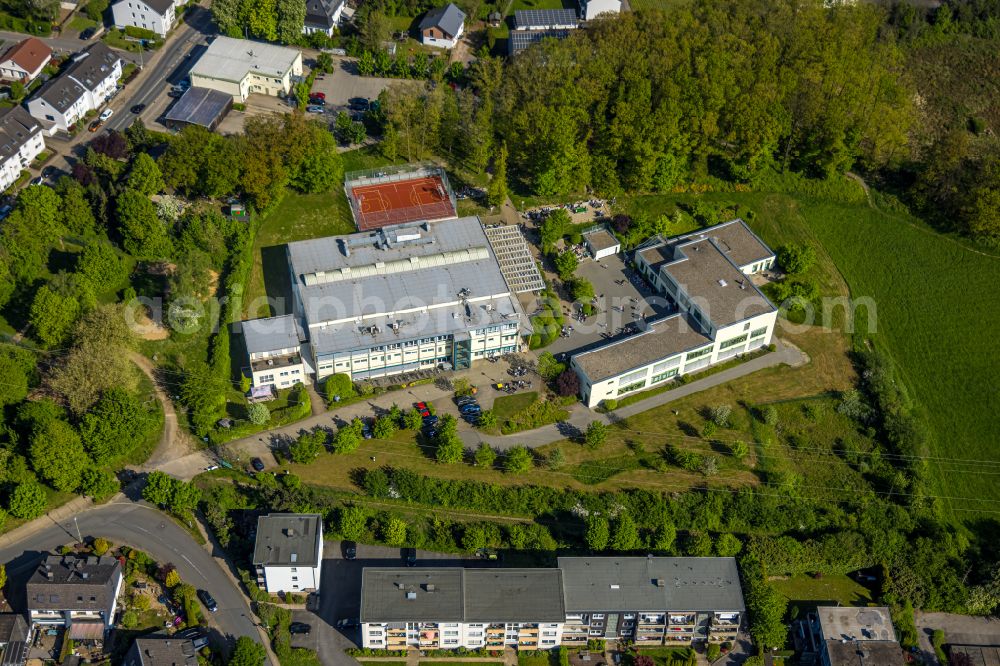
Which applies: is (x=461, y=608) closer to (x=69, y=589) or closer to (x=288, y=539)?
(x=288, y=539)

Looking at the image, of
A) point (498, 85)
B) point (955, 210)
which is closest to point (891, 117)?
point (955, 210)

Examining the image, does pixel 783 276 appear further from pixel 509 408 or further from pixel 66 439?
pixel 66 439

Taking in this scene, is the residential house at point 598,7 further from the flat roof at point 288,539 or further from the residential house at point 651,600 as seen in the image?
the flat roof at point 288,539

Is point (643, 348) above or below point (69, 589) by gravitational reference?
above

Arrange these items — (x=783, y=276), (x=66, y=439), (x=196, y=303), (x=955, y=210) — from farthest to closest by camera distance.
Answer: (x=955, y=210)
(x=783, y=276)
(x=196, y=303)
(x=66, y=439)

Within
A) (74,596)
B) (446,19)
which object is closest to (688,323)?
(74,596)

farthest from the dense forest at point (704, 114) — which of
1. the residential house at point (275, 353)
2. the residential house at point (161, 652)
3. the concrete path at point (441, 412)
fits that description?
the residential house at point (161, 652)
